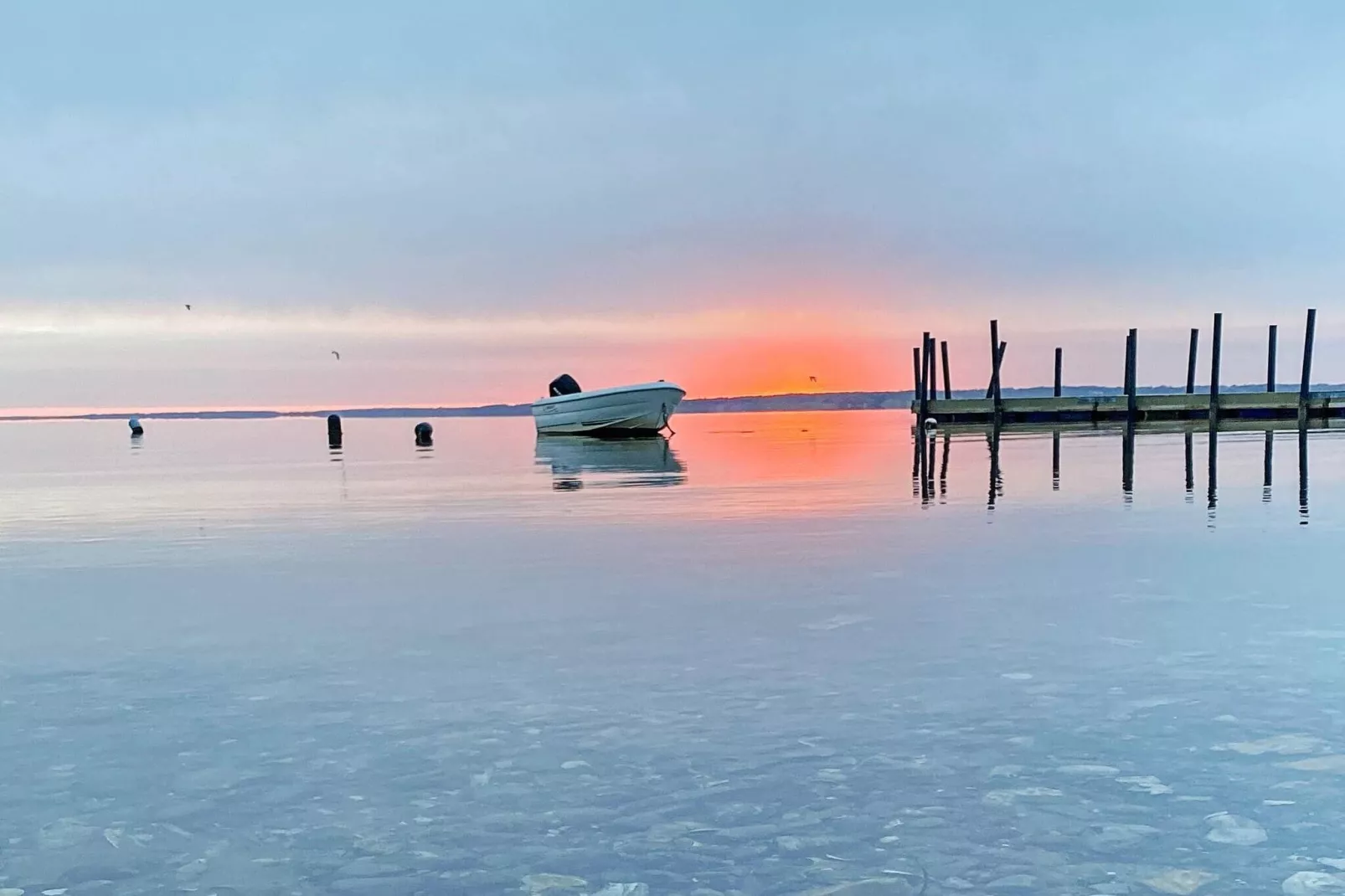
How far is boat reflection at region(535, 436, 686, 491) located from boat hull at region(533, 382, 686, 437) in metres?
A: 1.04

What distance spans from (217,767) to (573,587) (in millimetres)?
5259

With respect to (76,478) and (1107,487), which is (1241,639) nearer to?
(1107,487)

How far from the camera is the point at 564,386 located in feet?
183

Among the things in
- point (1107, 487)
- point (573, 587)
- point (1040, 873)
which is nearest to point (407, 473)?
point (1107, 487)

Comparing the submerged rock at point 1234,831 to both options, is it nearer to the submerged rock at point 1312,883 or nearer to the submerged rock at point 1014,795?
the submerged rock at point 1312,883

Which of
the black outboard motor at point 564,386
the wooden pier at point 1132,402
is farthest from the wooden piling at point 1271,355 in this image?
the black outboard motor at point 564,386

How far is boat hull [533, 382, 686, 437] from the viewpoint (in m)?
51.2

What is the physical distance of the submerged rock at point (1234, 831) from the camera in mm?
4438

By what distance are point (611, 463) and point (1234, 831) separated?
28.3m

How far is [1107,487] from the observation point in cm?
2008

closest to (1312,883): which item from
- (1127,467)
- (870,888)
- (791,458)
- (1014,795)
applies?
(1014,795)

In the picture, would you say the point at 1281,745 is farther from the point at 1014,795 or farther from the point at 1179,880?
the point at 1179,880

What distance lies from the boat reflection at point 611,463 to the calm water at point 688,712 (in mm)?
9856

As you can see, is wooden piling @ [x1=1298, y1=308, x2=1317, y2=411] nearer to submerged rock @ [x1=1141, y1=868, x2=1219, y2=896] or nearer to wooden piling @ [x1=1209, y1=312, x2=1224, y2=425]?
wooden piling @ [x1=1209, y1=312, x2=1224, y2=425]
